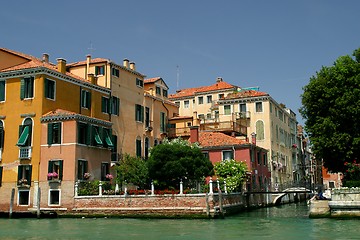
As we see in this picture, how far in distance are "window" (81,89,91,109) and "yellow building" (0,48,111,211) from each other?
38.2 inches

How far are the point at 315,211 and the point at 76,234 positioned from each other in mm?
13179

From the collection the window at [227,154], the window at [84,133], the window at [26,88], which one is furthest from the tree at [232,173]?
the window at [26,88]

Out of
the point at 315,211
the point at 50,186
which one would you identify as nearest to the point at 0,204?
the point at 50,186

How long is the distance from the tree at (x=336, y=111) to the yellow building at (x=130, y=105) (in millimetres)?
13242

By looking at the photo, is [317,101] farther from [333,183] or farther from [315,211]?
[333,183]

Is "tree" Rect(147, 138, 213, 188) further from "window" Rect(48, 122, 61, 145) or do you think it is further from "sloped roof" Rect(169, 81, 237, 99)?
"sloped roof" Rect(169, 81, 237, 99)

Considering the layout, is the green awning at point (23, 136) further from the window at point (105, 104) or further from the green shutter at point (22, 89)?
the window at point (105, 104)

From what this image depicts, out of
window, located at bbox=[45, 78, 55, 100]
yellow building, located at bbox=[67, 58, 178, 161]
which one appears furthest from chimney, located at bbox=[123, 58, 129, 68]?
window, located at bbox=[45, 78, 55, 100]

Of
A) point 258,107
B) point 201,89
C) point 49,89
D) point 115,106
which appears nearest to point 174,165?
point 115,106

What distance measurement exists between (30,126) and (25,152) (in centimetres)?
161

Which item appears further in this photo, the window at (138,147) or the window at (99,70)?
the window at (138,147)

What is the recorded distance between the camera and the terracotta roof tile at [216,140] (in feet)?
121

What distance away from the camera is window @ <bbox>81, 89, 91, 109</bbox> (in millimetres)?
31906

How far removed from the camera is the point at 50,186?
92.8ft
